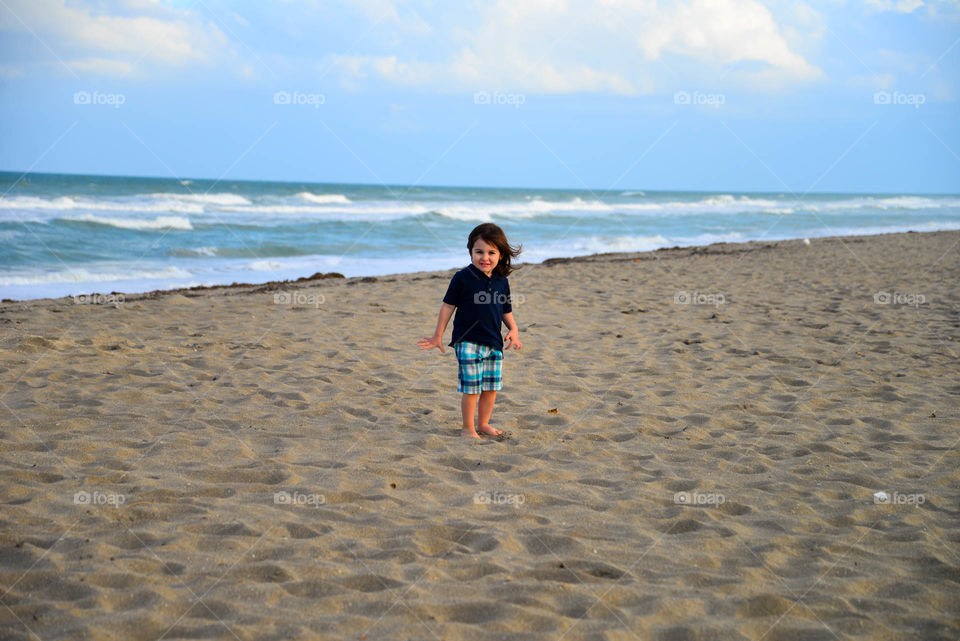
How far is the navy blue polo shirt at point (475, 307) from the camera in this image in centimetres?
469

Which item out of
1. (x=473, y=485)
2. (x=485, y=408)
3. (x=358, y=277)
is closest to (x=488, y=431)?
(x=485, y=408)

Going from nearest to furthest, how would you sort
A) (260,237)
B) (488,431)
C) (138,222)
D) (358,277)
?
(488,431), (358,277), (260,237), (138,222)

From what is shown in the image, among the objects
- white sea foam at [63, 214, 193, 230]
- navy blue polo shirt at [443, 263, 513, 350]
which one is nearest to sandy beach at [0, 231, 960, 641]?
navy blue polo shirt at [443, 263, 513, 350]

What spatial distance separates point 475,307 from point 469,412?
0.65m

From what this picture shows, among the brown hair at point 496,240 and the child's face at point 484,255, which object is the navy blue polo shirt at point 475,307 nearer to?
the child's face at point 484,255

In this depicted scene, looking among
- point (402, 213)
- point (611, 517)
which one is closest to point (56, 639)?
point (611, 517)

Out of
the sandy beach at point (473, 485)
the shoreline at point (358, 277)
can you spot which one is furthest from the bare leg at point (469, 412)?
the shoreline at point (358, 277)

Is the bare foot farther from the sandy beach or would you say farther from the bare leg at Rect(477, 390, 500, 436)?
the sandy beach

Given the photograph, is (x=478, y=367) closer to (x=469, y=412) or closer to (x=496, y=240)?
(x=469, y=412)

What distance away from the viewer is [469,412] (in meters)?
4.71

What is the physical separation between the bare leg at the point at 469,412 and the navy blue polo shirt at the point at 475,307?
0.35 metres

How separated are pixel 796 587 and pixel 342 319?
627 cm

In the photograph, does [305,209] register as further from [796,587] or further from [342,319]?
[796,587]

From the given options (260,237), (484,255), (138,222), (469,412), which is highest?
(138,222)
